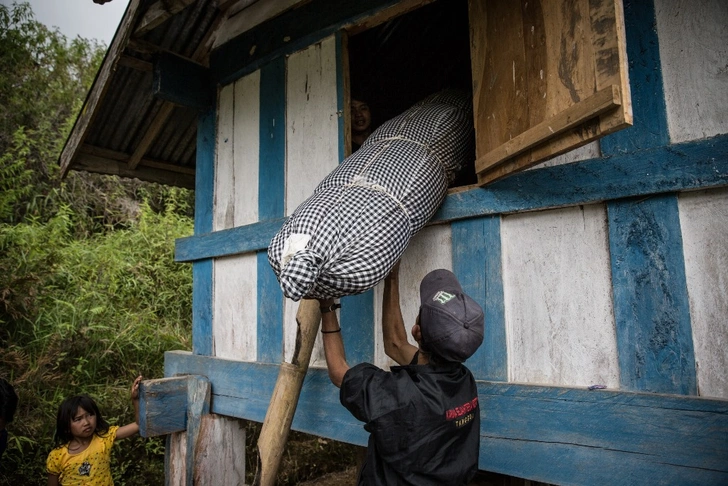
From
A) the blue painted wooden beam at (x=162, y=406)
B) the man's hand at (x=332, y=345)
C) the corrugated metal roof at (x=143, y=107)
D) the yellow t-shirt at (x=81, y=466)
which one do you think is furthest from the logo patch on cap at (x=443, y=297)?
the yellow t-shirt at (x=81, y=466)

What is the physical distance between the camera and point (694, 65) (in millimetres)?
1944

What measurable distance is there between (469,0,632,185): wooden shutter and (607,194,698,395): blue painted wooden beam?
462 millimetres

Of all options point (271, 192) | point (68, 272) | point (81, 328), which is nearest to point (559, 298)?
point (271, 192)

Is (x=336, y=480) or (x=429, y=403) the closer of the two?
(x=429, y=403)

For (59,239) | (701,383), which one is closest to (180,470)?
(701,383)

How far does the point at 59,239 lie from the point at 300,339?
6332 millimetres

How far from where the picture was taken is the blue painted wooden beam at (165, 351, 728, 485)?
1.78 meters

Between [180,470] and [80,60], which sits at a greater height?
[80,60]

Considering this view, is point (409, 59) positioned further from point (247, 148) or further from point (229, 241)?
point (229, 241)

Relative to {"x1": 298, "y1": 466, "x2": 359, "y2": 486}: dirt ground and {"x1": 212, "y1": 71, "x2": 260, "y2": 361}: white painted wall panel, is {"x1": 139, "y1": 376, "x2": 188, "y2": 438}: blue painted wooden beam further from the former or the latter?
{"x1": 298, "y1": 466, "x2": 359, "y2": 486}: dirt ground

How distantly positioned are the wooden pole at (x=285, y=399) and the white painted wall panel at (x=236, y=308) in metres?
0.86

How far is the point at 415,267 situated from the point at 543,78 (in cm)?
110

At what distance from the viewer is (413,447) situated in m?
1.82

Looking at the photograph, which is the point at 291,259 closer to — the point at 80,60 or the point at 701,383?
the point at 701,383
